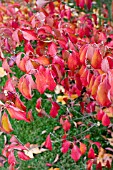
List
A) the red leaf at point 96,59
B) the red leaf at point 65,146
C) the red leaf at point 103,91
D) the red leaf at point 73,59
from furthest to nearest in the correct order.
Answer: the red leaf at point 65,146
the red leaf at point 73,59
the red leaf at point 96,59
the red leaf at point 103,91

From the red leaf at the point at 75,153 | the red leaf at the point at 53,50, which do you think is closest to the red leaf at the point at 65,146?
the red leaf at the point at 75,153

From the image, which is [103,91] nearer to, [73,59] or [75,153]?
[73,59]

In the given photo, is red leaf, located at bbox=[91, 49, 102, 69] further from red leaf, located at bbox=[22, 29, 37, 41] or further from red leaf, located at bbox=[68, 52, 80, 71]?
red leaf, located at bbox=[22, 29, 37, 41]

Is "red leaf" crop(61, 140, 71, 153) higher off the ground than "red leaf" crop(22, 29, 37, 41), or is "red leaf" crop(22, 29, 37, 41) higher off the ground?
"red leaf" crop(22, 29, 37, 41)

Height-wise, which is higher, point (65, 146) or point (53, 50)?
point (53, 50)

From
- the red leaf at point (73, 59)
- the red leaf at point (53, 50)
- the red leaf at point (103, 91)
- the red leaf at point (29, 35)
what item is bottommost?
the red leaf at point (103, 91)

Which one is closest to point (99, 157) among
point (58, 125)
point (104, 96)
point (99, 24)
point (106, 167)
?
point (106, 167)

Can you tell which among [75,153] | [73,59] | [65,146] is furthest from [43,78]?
[65,146]

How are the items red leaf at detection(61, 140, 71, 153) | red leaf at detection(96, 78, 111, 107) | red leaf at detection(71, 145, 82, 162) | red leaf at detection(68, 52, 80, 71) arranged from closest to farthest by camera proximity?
red leaf at detection(96, 78, 111, 107), red leaf at detection(68, 52, 80, 71), red leaf at detection(71, 145, 82, 162), red leaf at detection(61, 140, 71, 153)

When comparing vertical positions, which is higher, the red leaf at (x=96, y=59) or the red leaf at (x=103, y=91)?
the red leaf at (x=96, y=59)

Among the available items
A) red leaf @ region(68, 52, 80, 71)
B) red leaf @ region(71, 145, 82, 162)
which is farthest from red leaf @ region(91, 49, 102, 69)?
red leaf @ region(71, 145, 82, 162)

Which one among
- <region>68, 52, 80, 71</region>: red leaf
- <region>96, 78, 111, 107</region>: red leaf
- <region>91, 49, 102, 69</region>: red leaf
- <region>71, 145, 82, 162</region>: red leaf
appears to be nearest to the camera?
<region>96, 78, 111, 107</region>: red leaf

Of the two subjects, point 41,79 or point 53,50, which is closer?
point 41,79

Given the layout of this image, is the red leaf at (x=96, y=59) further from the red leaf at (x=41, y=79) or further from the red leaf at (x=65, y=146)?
the red leaf at (x=65, y=146)
